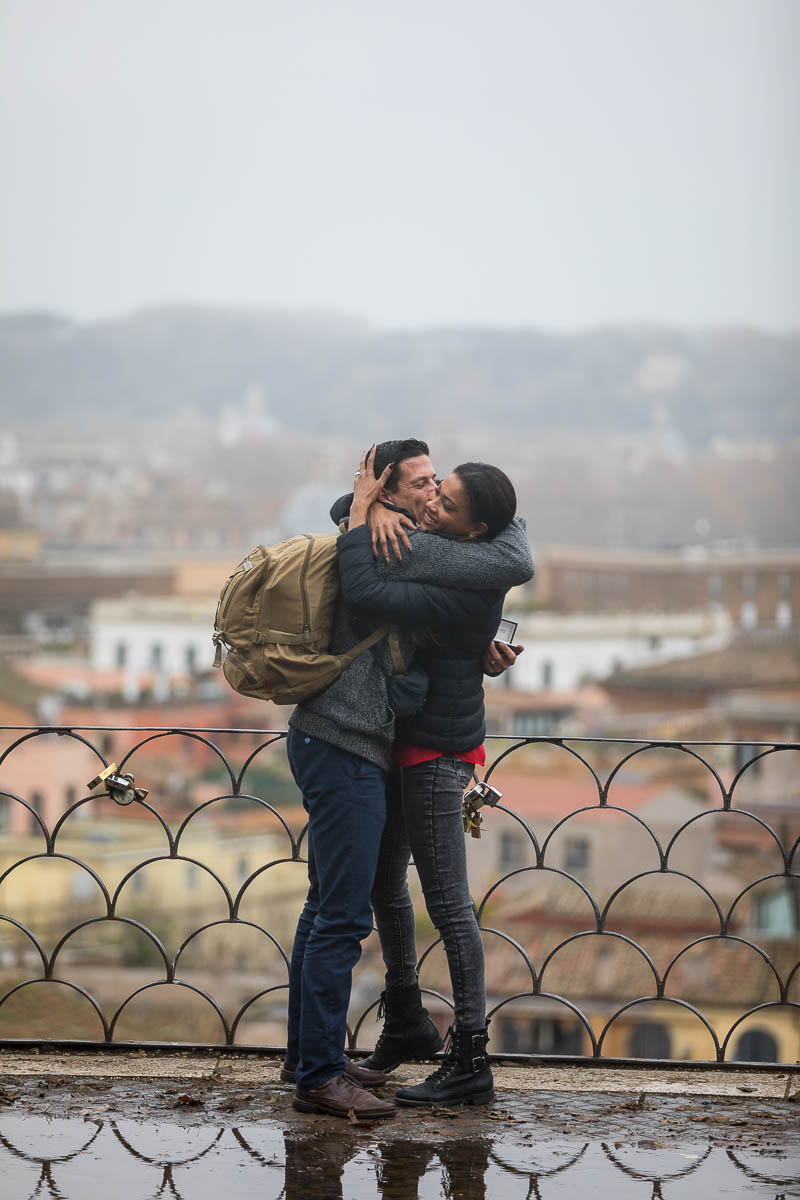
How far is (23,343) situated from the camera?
8731cm

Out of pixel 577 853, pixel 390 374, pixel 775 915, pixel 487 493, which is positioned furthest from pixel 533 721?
pixel 487 493

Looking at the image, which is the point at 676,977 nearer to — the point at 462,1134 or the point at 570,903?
the point at 570,903

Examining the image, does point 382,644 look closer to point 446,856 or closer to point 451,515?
point 451,515

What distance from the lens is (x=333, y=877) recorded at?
2.24 meters

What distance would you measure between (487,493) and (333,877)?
665mm

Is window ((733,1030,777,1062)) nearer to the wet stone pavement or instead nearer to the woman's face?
the wet stone pavement

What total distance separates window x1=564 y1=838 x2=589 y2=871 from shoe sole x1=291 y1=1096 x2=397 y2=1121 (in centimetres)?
3625

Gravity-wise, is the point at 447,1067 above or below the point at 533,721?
above

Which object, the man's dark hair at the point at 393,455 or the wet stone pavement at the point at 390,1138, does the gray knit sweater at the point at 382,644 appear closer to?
the man's dark hair at the point at 393,455

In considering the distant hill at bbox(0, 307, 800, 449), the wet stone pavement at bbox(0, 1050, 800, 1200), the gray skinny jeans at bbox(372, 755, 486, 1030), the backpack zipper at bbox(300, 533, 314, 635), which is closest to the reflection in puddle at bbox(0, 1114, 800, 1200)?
the wet stone pavement at bbox(0, 1050, 800, 1200)

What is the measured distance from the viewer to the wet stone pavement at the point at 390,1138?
204 centimetres

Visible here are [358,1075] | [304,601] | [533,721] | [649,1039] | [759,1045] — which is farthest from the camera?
[533,721]

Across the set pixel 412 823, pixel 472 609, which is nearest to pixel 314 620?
pixel 472 609

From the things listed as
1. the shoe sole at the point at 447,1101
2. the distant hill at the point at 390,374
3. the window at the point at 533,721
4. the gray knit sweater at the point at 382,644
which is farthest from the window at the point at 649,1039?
the distant hill at the point at 390,374
